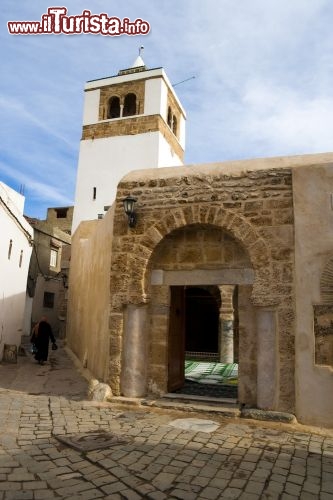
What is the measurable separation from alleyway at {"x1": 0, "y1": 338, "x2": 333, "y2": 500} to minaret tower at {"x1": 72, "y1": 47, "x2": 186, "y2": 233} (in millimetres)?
14240

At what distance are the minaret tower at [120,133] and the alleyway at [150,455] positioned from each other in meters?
14.2

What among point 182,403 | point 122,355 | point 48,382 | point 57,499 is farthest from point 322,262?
point 48,382

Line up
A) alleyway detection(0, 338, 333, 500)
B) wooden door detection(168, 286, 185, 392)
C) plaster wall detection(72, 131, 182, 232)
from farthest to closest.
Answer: plaster wall detection(72, 131, 182, 232) < wooden door detection(168, 286, 185, 392) < alleyway detection(0, 338, 333, 500)

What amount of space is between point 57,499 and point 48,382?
16.2ft

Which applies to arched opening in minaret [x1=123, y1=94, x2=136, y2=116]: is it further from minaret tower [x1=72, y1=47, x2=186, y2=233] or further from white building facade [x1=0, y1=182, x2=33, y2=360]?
white building facade [x1=0, y1=182, x2=33, y2=360]

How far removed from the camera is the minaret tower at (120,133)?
64.3ft

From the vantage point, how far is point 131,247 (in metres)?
6.41

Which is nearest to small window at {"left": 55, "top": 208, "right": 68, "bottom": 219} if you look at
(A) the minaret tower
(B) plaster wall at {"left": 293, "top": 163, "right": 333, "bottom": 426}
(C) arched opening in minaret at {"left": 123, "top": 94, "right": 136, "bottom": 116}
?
(A) the minaret tower

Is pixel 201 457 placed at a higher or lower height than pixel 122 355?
lower

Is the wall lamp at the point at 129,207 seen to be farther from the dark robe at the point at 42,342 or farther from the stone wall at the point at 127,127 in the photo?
the stone wall at the point at 127,127

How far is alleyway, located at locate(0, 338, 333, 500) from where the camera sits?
10.3 ft

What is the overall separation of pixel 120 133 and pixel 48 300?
9.62m

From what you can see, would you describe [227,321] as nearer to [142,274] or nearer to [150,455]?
[142,274]

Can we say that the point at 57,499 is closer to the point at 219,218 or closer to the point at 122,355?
the point at 122,355
